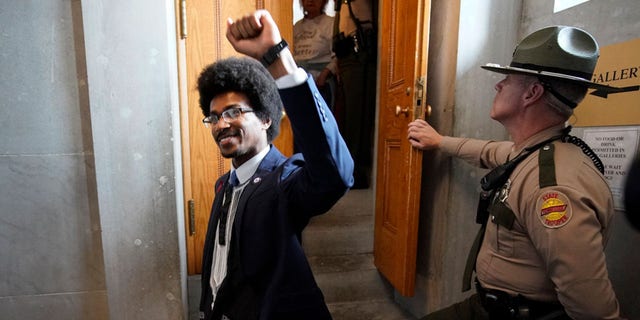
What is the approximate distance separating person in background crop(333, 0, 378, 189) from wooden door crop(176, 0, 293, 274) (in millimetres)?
1248

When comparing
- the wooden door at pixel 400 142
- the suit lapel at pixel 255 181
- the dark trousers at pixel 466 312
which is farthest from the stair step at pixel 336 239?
the suit lapel at pixel 255 181

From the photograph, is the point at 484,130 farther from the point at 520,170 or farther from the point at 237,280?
the point at 237,280

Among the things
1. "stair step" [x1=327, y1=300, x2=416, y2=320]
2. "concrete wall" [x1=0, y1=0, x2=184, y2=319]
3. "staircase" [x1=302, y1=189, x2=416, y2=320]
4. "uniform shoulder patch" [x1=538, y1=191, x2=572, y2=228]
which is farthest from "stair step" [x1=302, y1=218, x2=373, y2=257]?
"uniform shoulder patch" [x1=538, y1=191, x2=572, y2=228]

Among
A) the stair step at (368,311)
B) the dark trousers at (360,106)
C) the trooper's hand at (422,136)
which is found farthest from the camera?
the dark trousers at (360,106)

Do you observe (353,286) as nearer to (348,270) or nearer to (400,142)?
(348,270)

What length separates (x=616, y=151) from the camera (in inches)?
46.9

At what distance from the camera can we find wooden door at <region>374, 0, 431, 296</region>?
1683mm

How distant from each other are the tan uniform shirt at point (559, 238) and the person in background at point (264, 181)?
63 centimetres

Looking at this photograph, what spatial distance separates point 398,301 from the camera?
227 cm

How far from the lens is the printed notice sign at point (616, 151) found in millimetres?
1142

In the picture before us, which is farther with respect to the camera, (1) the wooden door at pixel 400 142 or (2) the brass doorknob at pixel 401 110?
(2) the brass doorknob at pixel 401 110

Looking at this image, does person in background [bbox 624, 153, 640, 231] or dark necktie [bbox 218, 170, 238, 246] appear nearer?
person in background [bbox 624, 153, 640, 231]

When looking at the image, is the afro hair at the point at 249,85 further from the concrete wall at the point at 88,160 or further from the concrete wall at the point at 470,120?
the concrete wall at the point at 470,120

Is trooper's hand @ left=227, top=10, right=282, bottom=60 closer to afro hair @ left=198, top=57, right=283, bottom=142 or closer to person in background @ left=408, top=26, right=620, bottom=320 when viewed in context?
afro hair @ left=198, top=57, right=283, bottom=142
